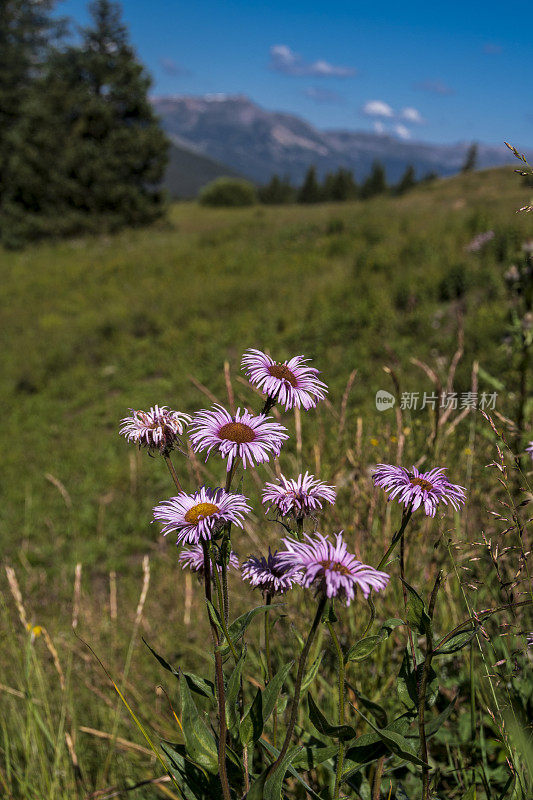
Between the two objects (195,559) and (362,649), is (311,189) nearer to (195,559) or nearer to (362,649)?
(195,559)

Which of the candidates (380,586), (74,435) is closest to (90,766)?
(380,586)

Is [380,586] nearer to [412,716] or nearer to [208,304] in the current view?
[412,716]

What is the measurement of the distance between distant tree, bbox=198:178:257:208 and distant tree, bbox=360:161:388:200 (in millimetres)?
16488

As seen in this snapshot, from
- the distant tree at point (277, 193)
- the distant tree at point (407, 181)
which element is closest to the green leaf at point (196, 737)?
the distant tree at point (407, 181)

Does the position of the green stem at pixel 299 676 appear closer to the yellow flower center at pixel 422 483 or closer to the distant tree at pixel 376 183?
the yellow flower center at pixel 422 483

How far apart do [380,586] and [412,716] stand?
468 millimetres

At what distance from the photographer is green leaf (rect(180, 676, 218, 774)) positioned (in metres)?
0.90

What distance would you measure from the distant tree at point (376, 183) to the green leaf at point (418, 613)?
6133cm

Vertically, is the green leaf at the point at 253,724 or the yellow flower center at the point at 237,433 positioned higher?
the yellow flower center at the point at 237,433

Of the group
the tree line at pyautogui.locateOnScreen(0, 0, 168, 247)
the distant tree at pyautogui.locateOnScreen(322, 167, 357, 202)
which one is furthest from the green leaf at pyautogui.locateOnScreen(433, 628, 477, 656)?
the distant tree at pyautogui.locateOnScreen(322, 167, 357, 202)

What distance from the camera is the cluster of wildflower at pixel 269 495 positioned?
0.78 m

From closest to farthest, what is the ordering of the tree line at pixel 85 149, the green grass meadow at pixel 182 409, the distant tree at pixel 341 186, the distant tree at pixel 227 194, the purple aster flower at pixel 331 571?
1. the purple aster flower at pixel 331 571
2. the green grass meadow at pixel 182 409
3. the tree line at pixel 85 149
4. the distant tree at pixel 227 194
5. the distant tree at pixel 341 186

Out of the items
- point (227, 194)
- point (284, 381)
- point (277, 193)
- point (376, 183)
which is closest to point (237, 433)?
point (284, 381)

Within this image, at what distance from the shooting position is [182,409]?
5422 millimetres
